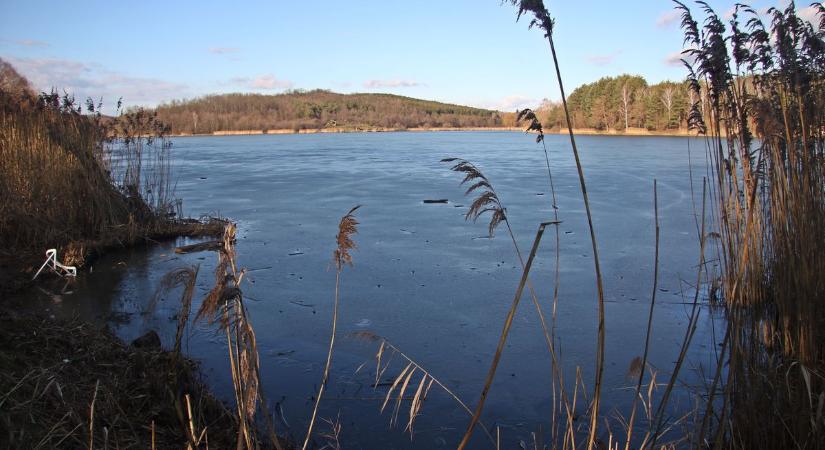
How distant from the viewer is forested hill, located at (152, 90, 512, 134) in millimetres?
93688

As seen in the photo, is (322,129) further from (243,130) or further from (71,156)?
(71,156)

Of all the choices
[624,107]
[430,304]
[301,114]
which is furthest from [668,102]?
[301,114]

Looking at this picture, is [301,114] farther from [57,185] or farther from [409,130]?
[57,185]

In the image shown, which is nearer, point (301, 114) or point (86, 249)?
point (86, 249)

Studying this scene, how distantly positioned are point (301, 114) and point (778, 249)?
104674 millimetres

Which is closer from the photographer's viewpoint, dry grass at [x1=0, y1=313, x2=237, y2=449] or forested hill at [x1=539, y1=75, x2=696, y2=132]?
dry grass at [x1=0, y1=313, x2=237, y2=449]

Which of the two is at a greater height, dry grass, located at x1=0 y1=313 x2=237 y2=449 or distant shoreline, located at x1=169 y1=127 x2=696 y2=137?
distant shoreline, located at x1=169 y1=127 x2=696 y2=137

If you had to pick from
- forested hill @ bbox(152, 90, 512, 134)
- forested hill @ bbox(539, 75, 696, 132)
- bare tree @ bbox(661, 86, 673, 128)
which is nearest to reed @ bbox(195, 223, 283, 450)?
bare tree @ bbox(661, 86, 673, 128)

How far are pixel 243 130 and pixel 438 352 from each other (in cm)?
9154

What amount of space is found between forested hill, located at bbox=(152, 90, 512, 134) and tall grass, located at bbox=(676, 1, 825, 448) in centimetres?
8656

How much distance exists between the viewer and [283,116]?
104375mm

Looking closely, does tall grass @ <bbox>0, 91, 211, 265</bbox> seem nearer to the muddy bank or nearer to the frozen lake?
the muddy bank

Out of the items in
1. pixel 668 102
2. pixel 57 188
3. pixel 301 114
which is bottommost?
pixel 57 188

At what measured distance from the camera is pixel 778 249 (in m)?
3.13
